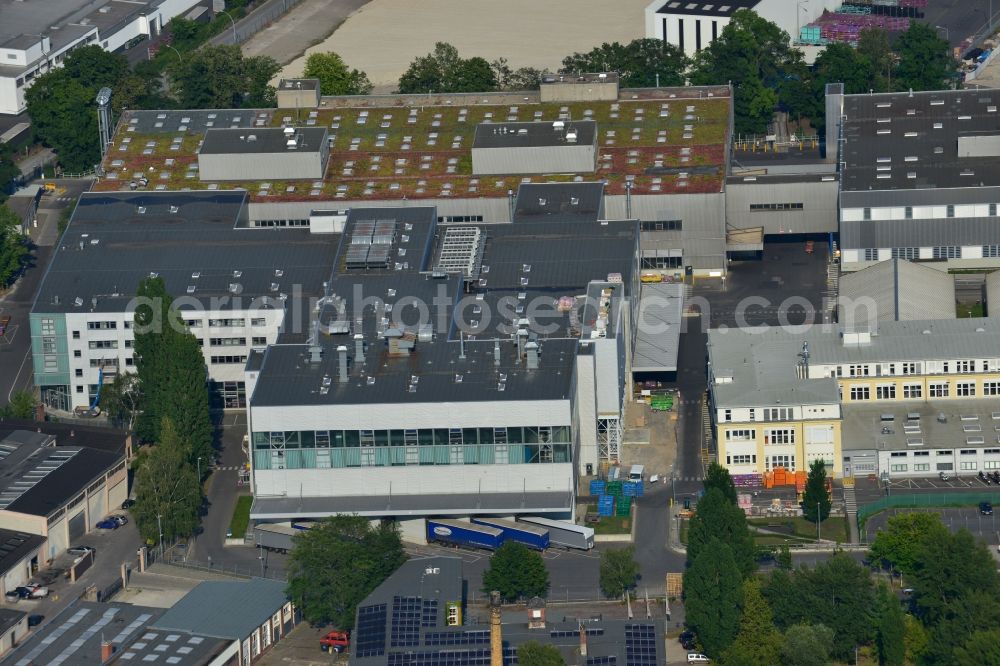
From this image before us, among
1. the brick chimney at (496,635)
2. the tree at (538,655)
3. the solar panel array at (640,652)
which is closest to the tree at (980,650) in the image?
the solar panel array at (640,652)

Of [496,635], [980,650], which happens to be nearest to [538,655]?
[496,635]

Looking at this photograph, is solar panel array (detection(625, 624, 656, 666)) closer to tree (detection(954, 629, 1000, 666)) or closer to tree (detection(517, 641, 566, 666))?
tree (detection(517, 641, 566, 666))

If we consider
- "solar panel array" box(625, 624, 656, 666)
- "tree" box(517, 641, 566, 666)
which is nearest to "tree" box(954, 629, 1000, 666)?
"solar panel array" box(625, 624, 656, 666)

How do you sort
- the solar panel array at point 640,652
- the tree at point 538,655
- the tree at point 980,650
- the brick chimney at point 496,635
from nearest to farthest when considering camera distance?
the brick chimney at point 496,635 → the tree at point 980,650 → the tree at point 538,655 → the solar panel array at point 640,652

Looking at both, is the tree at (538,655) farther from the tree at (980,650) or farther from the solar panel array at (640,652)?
the tree at (980,650)

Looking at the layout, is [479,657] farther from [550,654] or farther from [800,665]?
[800,665]

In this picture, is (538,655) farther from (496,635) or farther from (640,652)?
(496,635)

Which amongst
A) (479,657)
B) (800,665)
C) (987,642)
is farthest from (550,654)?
(987,642)
